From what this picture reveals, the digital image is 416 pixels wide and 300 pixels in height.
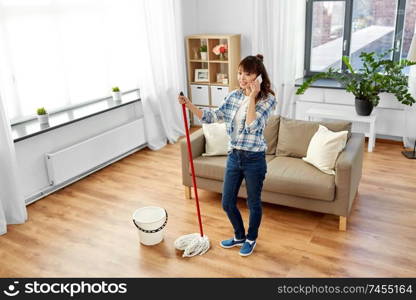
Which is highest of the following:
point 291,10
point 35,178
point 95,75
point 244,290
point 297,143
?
point 291,10

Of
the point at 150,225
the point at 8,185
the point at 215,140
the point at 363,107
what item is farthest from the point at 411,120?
the point at 8,185

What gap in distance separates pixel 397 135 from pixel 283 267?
9.76 feet

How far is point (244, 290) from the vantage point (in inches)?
108

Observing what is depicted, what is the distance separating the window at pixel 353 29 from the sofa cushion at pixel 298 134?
1.97 m

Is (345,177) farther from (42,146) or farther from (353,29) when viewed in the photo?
(353,29)

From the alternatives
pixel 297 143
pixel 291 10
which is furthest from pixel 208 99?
pixel 297 143

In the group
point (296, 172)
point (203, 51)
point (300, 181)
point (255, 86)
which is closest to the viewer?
point (255, 86)

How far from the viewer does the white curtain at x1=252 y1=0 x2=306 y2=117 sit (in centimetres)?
540

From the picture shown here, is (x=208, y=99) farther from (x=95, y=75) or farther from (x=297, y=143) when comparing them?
(x=297, y=143)

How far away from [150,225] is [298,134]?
5.03 feet

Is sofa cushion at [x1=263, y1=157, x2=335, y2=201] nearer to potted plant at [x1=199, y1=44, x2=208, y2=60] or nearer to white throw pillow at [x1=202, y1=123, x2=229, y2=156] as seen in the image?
white throw pillow at [x1=202, y1=123, x2=229, y2=156]

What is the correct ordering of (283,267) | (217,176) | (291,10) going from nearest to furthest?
1. (283,267)
2. (217,176)
3. (291,10)

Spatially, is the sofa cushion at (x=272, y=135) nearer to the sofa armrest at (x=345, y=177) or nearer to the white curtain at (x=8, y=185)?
the sofa armrest at (x=345, y=177)

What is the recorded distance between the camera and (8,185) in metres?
3.65
